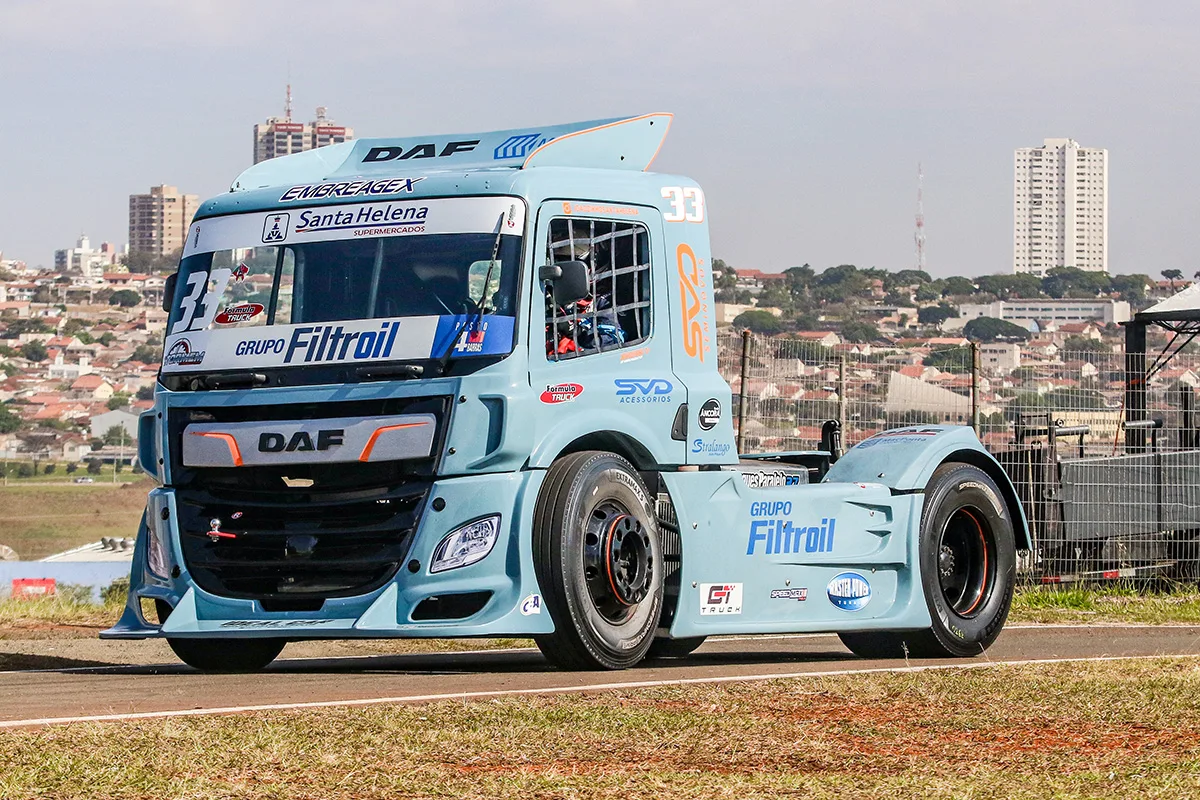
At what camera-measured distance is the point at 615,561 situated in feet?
33.3

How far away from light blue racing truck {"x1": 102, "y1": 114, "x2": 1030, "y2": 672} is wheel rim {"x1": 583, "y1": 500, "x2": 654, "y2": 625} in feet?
0.05

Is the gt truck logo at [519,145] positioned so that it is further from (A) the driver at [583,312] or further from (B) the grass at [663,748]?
(B) the grass at [663,748]

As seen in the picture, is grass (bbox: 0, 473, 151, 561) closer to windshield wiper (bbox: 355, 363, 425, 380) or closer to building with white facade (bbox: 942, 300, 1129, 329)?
building with white facade (bbox: 942, 300, 1129, 329)

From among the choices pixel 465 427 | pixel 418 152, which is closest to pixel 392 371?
pixel 465 427

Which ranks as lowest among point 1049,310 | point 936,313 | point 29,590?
point 29,590

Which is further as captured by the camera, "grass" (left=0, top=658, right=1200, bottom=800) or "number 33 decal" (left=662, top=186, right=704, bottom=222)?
"number 33 decal" (left=662, top=186, right=704, bottom=222)

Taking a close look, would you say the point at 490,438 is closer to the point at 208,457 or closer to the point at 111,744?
the point at 208,457

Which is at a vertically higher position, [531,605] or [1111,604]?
[531,605]

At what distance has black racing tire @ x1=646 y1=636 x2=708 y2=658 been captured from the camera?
440 inches

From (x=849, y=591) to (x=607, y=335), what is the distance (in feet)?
7.88

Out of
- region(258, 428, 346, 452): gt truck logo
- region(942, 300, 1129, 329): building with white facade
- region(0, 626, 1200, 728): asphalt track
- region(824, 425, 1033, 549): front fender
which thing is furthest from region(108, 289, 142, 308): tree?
region(258, 428, 346, 452): gt truck logo

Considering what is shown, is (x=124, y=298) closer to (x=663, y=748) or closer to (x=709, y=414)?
(x=709, y=414)

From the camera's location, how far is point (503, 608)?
Result: 9648mm

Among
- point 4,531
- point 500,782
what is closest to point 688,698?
point 500,782
